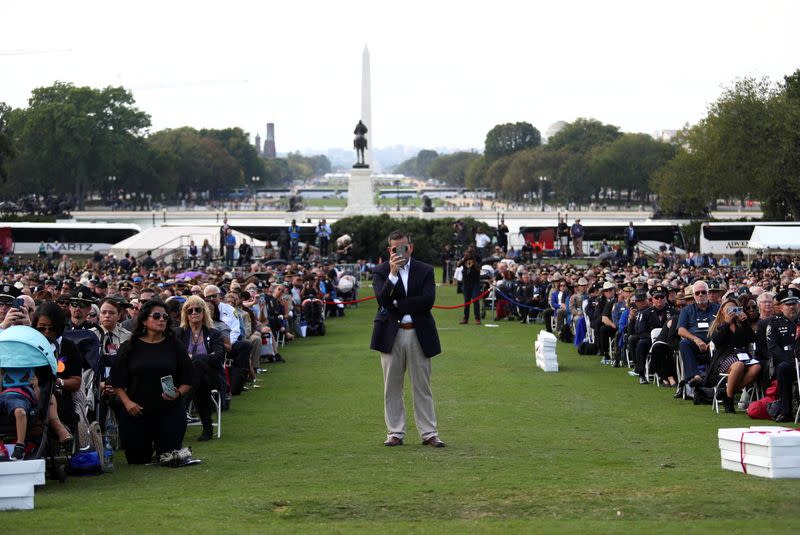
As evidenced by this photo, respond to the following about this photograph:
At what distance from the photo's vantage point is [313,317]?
26.6 metres

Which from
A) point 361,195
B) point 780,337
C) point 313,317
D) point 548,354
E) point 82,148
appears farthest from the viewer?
point 82,148

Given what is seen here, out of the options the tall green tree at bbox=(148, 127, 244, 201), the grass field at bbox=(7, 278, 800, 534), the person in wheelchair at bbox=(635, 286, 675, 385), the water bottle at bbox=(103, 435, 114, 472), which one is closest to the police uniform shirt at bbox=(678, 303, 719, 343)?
the grass field at bbox=(7, 278, 800, 534)

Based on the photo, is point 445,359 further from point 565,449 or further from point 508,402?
point 565,449

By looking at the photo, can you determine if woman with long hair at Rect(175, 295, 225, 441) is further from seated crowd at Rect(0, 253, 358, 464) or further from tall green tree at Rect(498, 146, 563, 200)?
tall green tree at Rect(498, 146, 563, 200)

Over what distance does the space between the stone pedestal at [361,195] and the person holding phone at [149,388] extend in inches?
2480

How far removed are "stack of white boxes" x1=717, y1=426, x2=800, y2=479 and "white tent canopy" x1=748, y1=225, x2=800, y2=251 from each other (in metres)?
38.9

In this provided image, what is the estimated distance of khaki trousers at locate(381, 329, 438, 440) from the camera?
11180 mm

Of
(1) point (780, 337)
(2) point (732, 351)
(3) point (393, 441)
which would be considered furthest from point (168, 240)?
(3) point (393, 441)

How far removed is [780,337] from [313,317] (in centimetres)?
1447

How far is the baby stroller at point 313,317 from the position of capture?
26516 mm

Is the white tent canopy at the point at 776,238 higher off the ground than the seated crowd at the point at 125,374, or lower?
lower

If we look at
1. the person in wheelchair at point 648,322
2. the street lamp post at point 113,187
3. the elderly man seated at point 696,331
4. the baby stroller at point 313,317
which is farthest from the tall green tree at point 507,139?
the elderly man seated at point 696,331

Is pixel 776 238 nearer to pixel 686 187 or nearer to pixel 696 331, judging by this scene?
pixel 686 187

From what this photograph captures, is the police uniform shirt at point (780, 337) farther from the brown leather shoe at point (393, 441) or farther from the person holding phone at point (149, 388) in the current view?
the person holding phone at point (149, 388)
